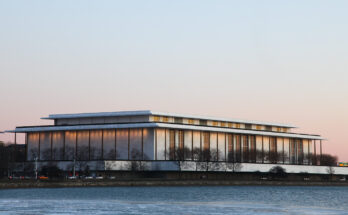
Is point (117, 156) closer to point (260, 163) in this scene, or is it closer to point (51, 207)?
point (260, 163)

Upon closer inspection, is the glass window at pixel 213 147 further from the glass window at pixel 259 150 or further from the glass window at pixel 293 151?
the glass window at pixel 293 151

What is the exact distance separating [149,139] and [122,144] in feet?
20.9

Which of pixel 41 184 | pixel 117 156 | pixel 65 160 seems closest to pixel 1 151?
pixel 65 160

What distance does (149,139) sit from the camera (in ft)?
513

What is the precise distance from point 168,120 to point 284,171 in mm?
29317

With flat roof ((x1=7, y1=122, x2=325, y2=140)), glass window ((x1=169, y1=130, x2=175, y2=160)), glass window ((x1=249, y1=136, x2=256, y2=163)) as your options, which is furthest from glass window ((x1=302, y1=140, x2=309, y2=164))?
glass window ((x1=169, y1=130, x2=175, y2=160))

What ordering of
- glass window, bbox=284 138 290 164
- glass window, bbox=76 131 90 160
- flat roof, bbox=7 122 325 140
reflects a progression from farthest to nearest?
glass window, bbox=284 138 290 164
flat roof, bbox=7 122 325 140
glass window, bbox=76 131 90 160

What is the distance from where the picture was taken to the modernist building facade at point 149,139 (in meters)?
156

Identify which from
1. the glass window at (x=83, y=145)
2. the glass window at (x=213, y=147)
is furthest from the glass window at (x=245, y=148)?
the glass window at (x=83, y=145)

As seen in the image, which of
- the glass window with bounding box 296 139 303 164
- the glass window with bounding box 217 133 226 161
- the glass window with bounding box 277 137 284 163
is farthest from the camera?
the glass window with bounding box 296 139 303 164

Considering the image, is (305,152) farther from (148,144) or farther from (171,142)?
(148,144)

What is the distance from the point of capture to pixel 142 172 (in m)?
149

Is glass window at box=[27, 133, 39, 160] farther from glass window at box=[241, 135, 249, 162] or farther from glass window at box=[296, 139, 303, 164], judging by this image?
glass window at box=[296, 139, 303, 164]

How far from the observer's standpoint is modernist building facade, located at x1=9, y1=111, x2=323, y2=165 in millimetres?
156250
